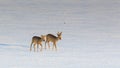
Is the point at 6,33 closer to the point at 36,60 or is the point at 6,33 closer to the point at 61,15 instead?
the point at 36,60

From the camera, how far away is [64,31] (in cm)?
1279

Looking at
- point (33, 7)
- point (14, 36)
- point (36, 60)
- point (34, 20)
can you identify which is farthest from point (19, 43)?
point (33, 7)

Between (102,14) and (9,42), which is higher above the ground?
(102,14)

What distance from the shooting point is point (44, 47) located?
994 cm

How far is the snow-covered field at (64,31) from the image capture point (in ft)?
26.8

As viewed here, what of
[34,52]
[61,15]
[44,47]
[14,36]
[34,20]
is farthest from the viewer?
[61,15]

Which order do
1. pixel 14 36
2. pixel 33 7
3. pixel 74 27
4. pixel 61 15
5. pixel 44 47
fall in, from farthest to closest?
pixel 33 7 → pixel 61 15 → pixel 74 27 → pixel 14 36 → pixel 44 47

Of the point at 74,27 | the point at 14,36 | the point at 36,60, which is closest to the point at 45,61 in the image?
the point at 36,60

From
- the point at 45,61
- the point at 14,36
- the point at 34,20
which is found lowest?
the point at 45,61

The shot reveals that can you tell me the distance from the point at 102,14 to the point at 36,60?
9375 millimetres

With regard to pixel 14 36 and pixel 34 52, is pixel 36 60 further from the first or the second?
pixel 14 36

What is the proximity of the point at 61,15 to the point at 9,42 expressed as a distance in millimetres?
6548

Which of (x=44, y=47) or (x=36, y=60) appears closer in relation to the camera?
(x=36, y=60)

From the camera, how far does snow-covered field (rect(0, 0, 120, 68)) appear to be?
8.16 meters
